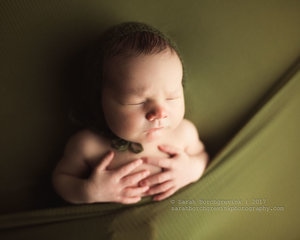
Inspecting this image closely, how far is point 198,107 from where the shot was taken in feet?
2.77

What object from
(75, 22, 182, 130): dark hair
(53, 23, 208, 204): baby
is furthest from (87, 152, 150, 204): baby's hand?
(75, 22, 182, 130): dark hair

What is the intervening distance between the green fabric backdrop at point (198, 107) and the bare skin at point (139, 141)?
3 centimetres

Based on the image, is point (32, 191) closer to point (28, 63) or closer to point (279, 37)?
point (28, 63)

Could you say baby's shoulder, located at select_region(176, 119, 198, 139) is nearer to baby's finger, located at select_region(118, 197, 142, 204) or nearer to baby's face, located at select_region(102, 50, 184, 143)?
baby's face, located at select_region(102, 50, 184, 143)

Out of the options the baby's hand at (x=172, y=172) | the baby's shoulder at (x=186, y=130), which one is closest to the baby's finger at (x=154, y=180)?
the baby's hand at (x=172, y=172)

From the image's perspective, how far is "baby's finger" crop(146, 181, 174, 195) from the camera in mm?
757

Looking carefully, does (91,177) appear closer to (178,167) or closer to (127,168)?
(127,168)

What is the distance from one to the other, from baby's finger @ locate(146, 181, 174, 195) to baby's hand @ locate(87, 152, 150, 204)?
0.6 inches

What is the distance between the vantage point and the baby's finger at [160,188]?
2.48 feet

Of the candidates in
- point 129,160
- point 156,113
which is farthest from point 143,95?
point 129,160

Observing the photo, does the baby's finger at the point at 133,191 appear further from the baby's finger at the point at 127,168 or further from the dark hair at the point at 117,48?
the dark hair at the point at 117,48

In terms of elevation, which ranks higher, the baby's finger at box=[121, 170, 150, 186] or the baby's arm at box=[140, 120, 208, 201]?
the baby's arm at box=[140, 120, 208, 201]

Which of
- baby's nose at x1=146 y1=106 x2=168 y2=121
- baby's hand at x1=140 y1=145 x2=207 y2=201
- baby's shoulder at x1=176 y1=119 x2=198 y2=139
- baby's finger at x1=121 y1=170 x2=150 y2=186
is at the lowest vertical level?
baby's finger at x1=121 y1=170 x2=150 y2=186

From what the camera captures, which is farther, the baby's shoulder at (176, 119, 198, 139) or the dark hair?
the baby's shoulder at (176, 119, 198, 139)
